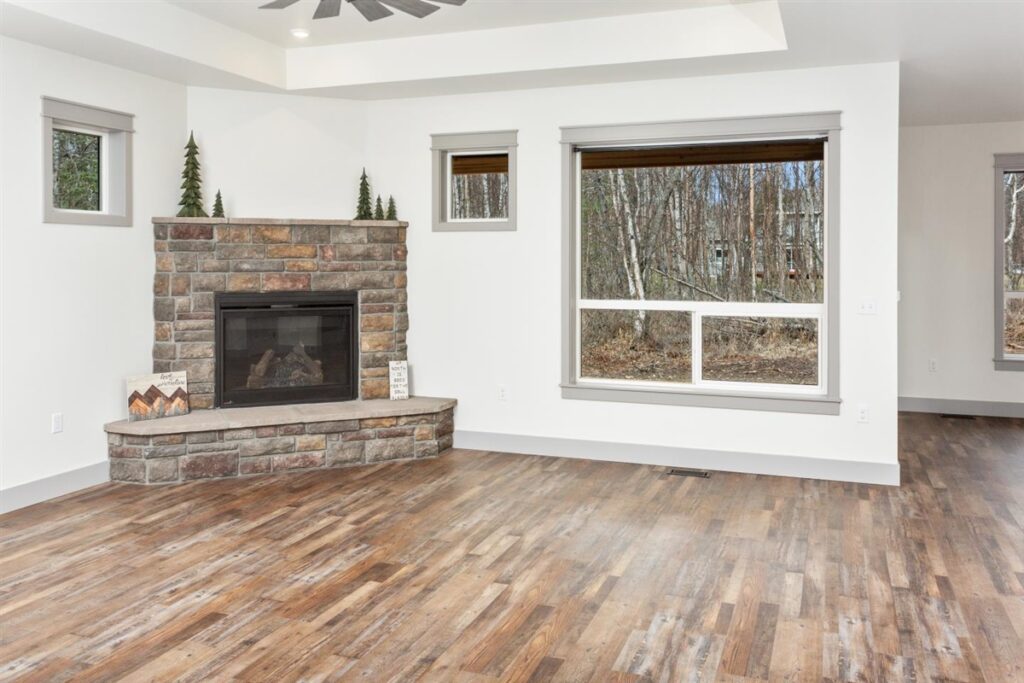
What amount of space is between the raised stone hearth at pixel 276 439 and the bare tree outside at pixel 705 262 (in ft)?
4.40

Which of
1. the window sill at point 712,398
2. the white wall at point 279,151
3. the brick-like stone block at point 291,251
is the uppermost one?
the white wall at point 279,151

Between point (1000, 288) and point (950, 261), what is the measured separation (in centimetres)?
48

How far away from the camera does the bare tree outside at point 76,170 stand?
5.03 m

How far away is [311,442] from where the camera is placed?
221 inches

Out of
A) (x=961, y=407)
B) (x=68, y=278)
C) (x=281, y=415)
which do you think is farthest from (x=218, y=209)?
(x=961, y=407)

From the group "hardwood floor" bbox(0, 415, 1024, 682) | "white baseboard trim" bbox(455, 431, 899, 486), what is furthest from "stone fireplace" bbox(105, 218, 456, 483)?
"white baseboard trim" bbox(455, 431, 899, 486)

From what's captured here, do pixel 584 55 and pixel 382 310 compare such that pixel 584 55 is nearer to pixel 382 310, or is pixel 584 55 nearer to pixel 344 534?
pixel 382 310

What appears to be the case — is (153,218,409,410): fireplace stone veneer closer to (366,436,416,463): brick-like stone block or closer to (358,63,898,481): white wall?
(358,63,898,481): white wall

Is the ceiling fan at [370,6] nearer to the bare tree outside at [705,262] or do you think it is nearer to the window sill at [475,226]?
the window sill at [475,226]

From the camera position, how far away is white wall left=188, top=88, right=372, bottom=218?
5910 mm

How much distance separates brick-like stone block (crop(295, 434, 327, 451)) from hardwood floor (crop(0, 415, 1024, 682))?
23cm

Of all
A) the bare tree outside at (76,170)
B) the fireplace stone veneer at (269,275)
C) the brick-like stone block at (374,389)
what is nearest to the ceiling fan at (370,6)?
the bare tree outside at (76,170)

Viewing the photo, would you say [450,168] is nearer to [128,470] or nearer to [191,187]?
[191,187]

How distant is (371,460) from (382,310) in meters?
1.15
